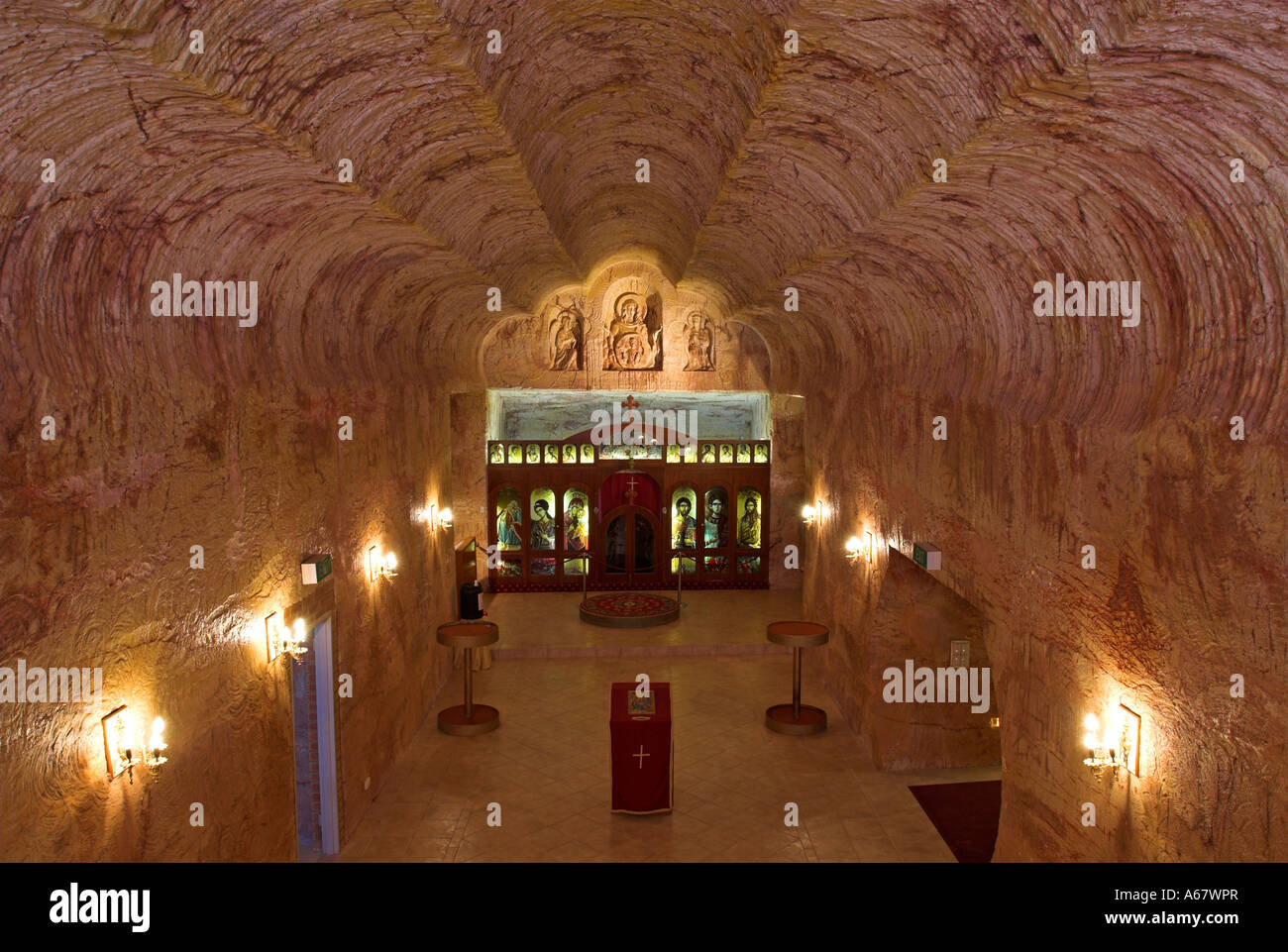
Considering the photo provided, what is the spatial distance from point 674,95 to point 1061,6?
156 inches

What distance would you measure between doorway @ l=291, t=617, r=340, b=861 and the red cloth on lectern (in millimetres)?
2615

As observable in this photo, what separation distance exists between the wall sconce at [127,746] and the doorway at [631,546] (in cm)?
1382

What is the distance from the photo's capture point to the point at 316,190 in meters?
5.92

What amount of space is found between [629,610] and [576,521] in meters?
3.17

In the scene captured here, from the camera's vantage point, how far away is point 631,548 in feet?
62.4

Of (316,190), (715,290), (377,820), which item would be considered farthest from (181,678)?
(715,290)

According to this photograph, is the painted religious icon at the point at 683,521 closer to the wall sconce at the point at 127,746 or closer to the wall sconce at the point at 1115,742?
the wall sconce at the point at 1115,742

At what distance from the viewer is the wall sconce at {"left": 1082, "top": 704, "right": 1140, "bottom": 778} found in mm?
5297

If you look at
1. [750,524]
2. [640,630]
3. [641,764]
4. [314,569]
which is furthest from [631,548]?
[314,569]

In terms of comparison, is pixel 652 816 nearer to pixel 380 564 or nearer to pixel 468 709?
pixel 468 709

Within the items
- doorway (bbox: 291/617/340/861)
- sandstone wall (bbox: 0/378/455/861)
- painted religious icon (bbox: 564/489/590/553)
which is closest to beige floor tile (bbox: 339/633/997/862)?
doorway (bbox: 291/617/340/861)

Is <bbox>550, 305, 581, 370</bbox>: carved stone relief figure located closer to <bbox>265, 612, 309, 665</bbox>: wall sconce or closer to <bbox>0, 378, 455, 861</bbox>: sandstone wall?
<bbox>0, 378, 455, 861</bbox>: sandstone wall

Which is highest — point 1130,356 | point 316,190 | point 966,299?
point 316,190

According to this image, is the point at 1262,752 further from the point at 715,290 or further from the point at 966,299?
the point at 715,290
